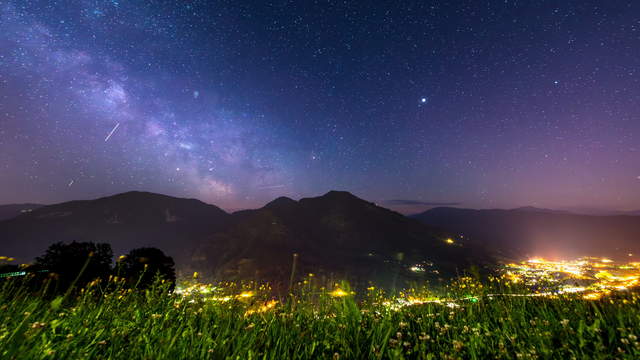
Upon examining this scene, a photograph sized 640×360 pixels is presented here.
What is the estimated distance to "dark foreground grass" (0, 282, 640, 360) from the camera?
3.12 meters

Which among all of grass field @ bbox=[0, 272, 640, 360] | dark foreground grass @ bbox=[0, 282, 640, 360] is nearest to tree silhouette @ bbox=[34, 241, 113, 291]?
grass field @ bbox=[0, 272, 640, 360]

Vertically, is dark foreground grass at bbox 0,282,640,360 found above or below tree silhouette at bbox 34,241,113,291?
above

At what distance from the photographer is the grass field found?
314 cm

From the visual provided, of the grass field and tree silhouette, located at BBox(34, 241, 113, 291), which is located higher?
the grass field

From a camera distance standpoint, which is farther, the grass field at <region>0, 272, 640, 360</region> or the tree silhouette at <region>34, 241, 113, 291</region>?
the tree silhouette at <region>34, 241, 113, 291</region>

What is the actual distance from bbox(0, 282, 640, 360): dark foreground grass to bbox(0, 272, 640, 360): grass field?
2 cm

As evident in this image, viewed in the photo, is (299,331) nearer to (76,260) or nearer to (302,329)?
(302,329)

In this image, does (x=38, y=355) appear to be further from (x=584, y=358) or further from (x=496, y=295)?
(x=496, y=295)

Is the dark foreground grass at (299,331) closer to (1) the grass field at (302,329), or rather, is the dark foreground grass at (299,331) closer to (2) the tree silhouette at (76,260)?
(1) the grass field at (302,329)

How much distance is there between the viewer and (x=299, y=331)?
13.9 feet

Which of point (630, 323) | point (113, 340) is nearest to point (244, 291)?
point (113, 340)

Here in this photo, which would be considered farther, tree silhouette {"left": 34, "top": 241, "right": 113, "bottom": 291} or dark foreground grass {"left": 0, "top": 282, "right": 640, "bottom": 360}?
tree silhouette {"left": 34, "top": 241, "right": 113, "bottom": 291}

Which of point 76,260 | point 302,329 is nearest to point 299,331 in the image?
point 302,329

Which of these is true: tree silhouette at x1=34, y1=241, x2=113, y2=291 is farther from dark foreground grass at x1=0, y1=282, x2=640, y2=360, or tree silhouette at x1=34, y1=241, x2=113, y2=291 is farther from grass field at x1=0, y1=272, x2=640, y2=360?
dark foreground grass at x1=0, y1=282, x2=640, y2=360
